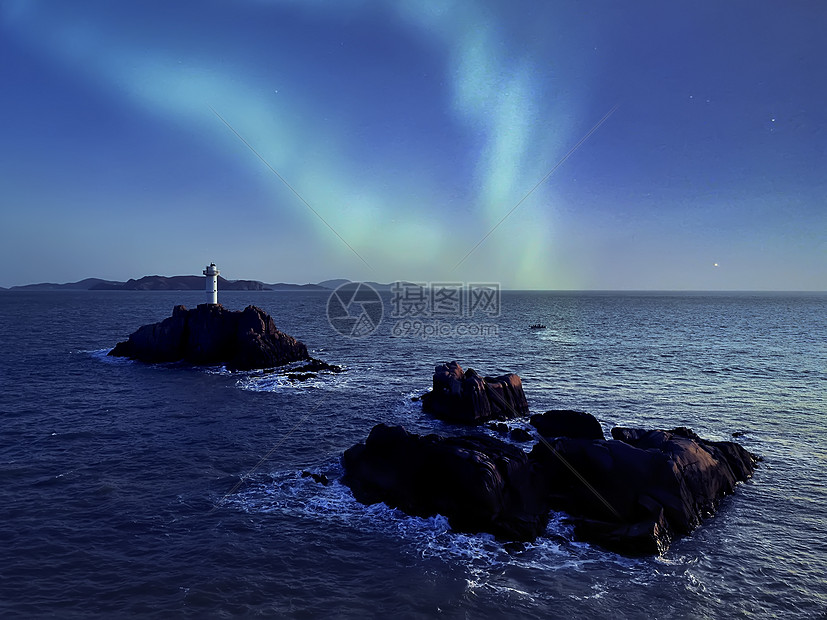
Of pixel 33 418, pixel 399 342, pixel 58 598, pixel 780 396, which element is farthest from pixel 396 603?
pixel 399 342

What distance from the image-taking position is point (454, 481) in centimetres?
2062

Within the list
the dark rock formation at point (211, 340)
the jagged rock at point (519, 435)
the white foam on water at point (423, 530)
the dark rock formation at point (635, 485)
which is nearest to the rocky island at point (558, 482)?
the dark rock formation at point (635, 485)

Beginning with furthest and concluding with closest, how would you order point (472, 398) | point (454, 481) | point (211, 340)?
1. point (211, 340)
2. point (472, 398)
3. point (454, 481)

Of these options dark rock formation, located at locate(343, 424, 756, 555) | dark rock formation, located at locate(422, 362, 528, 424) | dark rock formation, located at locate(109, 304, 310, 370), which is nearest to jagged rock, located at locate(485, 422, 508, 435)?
dark rock formation, located at locate(422, 362, 528, 424)

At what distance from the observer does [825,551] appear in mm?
17938

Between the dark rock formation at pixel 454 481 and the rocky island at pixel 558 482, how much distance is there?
46 millimetres

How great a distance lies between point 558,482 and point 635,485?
3.58m

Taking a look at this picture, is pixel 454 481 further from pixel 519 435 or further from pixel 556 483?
pixel 519 435

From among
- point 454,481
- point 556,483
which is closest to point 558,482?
point 556,483

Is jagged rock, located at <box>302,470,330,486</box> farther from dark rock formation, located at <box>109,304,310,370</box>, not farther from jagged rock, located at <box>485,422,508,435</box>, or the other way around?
dark rock formation, located at <box>109,304,310,370</box>

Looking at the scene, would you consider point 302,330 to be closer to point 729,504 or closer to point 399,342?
point 399,342

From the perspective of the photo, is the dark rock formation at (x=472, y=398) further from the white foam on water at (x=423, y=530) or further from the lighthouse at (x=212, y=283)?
the lighthouse at (x=212, y=283)

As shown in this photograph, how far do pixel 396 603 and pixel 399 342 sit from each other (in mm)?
65658

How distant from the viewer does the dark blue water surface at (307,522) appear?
48.8ft
